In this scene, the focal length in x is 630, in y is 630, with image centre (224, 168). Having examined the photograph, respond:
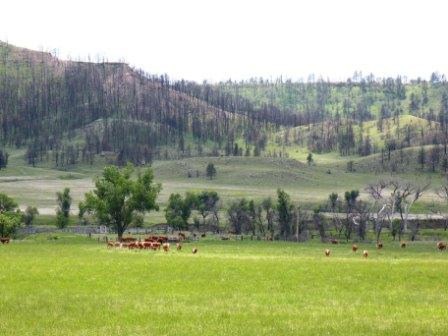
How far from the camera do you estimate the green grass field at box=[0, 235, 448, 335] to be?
64.7 feet

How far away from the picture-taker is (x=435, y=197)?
173 m

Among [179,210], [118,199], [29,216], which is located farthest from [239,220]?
[29,216]

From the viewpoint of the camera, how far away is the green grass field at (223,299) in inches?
776

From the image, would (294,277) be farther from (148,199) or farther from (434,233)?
(434,233)

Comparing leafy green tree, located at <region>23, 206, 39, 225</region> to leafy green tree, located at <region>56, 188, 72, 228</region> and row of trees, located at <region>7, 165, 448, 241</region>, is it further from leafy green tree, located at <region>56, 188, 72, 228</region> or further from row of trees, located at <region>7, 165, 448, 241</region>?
leafy green tree, located at <region>56, 188, 72, 228</region>

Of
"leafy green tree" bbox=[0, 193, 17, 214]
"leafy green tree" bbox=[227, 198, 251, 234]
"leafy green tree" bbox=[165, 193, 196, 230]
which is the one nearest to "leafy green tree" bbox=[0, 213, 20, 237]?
"leafy green tree" bbox=[0, 193, 17, 214]

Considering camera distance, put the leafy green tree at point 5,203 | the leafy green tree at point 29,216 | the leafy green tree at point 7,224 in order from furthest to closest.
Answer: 1. the leafy green tree at point 29,216
2. the leafy green tree at point 5,203
3. the leafy green tree at point 7,224

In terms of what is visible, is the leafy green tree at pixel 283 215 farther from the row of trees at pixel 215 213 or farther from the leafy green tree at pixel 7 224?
the leafy green tree at pixel 7 224

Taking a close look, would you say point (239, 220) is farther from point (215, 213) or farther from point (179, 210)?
point (179, 210)

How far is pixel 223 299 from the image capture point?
82.5 feet

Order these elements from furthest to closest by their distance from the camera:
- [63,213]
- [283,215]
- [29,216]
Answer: [29,216] → [63,213] → [283,215]

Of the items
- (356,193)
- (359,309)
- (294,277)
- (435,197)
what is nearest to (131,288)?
(294,277)

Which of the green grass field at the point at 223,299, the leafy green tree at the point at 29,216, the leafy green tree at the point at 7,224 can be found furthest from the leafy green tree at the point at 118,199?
the leafy green tree at the point at 29,216

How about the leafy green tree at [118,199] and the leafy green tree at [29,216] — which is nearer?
the leafy green tree at [118,199]
